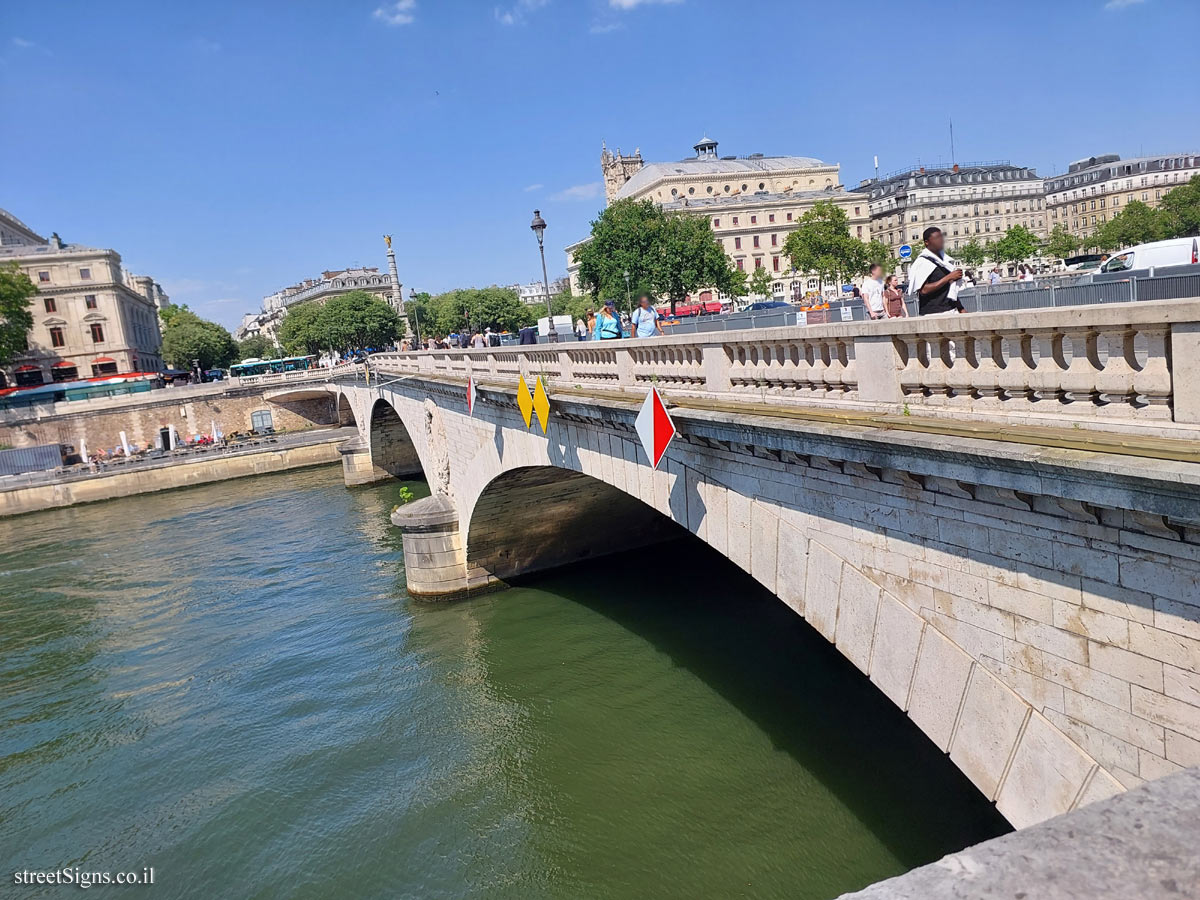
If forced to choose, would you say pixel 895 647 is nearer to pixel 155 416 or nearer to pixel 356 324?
pixel 155 416

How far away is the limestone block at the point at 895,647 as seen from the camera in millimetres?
6121

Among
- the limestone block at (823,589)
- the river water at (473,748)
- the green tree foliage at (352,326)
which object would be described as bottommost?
the river water at (473,748)

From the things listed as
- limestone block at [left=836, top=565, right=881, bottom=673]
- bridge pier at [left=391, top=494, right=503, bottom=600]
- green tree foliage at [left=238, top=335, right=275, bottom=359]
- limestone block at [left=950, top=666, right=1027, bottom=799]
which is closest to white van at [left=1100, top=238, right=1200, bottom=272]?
limestone block at [left=836, top=565, right=881, bottom=673]

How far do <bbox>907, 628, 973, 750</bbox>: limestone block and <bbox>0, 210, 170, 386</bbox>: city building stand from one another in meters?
81.3

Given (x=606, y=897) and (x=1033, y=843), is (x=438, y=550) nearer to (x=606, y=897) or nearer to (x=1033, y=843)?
(x=606, y=897)

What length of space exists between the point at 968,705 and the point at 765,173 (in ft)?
338

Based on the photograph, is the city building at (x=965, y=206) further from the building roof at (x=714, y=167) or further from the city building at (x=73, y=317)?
the city building at (x=73, y=317)

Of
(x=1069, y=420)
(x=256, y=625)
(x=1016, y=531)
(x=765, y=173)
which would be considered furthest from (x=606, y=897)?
(x=765, y=173)

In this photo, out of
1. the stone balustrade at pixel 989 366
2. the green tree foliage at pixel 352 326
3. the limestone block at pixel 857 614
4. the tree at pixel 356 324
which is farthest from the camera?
the green tree foliage at pixel 352 326

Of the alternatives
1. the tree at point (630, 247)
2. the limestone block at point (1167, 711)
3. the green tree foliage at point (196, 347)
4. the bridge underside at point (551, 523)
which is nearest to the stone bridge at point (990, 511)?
the limestone block at point (1167, 711)

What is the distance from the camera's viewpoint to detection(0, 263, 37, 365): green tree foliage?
183 ft

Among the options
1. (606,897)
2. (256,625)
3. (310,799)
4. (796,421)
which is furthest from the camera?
(256,625)

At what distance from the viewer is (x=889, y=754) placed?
1066cm

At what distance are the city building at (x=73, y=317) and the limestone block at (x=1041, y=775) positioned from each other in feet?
270
